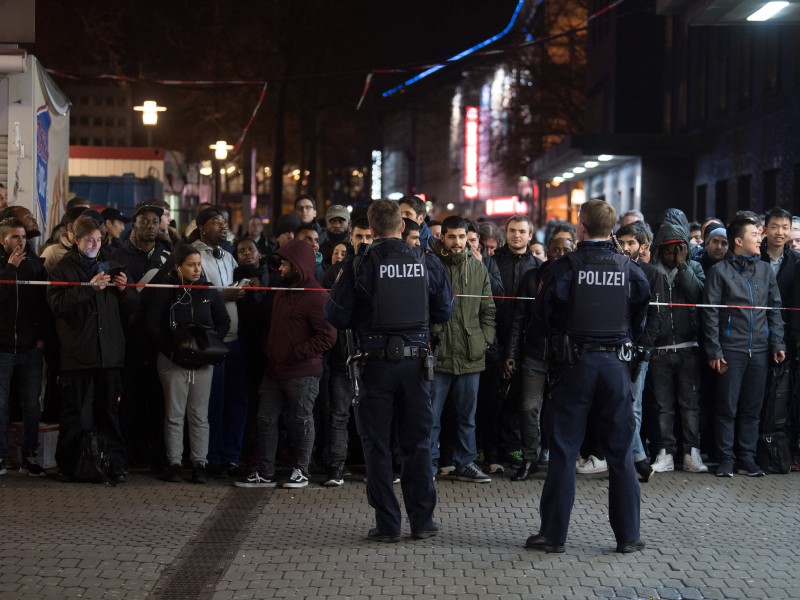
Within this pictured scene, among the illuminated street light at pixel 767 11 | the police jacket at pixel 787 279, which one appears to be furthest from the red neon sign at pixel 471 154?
Answer: the police jacket at pixel 787 279

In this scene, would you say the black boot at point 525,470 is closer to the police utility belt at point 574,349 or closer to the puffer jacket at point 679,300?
the puffer jacket at point 679,300

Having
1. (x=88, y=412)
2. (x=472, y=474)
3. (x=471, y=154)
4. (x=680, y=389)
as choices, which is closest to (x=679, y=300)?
(x=680, y=389)

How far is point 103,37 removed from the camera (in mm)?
31344

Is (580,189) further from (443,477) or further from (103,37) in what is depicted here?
(443,477)

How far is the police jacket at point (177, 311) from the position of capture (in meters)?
9.77

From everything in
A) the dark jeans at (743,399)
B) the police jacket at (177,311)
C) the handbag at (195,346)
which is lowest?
the dark jeans at (743,399)

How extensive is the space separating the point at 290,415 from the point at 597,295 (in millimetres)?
3129

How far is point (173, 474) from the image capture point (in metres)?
9.86

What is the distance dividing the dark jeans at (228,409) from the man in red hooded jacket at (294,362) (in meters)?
0.54

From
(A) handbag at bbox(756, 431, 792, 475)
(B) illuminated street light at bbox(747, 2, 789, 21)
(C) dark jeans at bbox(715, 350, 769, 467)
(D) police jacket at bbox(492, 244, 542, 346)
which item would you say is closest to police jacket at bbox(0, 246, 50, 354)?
(D) police jacket at bbox(492, 244, 542, 346)

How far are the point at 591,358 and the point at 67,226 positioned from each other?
516cm

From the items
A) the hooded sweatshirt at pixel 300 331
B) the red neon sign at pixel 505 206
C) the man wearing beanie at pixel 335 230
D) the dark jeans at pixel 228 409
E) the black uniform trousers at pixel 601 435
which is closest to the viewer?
the black uniform trousers at pixel 601 435

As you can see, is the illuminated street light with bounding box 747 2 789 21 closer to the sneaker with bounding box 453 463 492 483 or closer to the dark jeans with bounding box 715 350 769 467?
the dark jeans with bounding box 715 350 769 467

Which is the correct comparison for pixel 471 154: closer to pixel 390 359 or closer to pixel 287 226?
pixel 287 226
